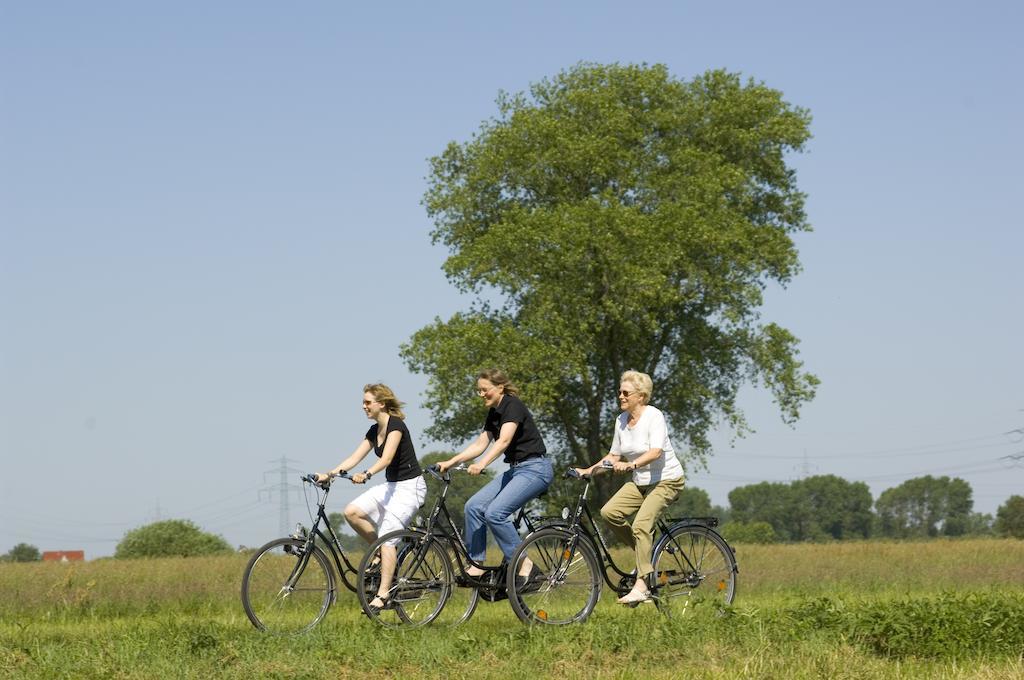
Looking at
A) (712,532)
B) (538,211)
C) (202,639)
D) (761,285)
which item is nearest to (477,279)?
(538,211)

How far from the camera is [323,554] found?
10820 millimetres

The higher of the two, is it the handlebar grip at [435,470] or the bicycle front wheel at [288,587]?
the handlebar grip at [435,470]

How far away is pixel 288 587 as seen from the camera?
34.6 ft

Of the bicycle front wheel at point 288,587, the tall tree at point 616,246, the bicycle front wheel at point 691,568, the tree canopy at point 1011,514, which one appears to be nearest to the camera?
the bicycle front wheel at point 288,587

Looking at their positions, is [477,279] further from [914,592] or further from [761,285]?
[914,592]

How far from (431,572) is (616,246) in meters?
23.1

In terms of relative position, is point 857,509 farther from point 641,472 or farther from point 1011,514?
point 641,472

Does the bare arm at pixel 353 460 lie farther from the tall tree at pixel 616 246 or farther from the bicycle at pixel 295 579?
the tall tree at pixel 616 246

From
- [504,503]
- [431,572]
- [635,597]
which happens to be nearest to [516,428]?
[504,503]

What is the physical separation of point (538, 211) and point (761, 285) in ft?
21.0

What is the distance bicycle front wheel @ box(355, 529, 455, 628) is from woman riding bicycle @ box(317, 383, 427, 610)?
0.26m

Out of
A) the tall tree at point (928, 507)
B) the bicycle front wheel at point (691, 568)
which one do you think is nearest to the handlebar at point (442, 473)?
the bicycle front wheel at point (691, 568)

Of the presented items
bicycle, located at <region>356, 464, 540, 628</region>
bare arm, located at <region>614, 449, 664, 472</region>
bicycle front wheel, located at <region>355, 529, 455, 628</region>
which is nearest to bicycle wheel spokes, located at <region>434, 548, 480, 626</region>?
bicycle, located at <region>356, 464, 540, 628</region>

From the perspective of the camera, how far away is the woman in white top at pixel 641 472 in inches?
435
